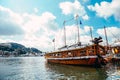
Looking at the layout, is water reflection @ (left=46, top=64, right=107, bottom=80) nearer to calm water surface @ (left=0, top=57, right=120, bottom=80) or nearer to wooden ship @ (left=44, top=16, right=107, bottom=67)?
calm water surface @ (left=0, top=57, right=120, bottom=80)

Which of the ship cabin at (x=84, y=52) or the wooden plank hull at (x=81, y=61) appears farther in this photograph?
the ship cabin at (x=84, y=52)

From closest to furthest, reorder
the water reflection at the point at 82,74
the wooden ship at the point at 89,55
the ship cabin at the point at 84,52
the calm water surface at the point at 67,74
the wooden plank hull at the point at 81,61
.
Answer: the water reflection at the point at 82,74 → the calm water surface at the point at 67,74 → the wooden plank hull at the point at 81,61 → the wooden ship at the point at 89,55 → the ship cabin at the point at 84,52

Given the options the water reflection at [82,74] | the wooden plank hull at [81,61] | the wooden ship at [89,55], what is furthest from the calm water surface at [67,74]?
the wooden ship at [89,55]

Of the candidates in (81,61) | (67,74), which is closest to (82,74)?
(67,74)

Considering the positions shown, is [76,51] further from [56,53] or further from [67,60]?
[56,53]

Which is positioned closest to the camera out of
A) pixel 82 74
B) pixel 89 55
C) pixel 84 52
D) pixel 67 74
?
pixel 82 74

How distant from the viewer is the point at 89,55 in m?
36.7

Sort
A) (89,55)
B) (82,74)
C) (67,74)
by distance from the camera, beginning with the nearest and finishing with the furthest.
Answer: (82,74) < (67,74) < (89,55)

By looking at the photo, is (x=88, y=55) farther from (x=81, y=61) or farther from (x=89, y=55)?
(x=81, y=61)

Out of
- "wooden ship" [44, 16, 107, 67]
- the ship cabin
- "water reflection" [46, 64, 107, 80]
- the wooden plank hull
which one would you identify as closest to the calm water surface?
"water reflection" [46, 64, 107, 80]

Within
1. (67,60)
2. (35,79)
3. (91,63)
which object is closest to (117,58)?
(91,63)

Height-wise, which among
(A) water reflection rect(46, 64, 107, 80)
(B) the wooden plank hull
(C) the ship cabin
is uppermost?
(C) the ship cabin

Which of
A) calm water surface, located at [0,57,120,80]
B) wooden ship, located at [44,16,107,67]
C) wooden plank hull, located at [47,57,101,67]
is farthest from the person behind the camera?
wooden ship, located at [44,16,107,67]

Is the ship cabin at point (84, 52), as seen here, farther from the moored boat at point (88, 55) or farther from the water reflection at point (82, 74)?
the water reflection at point (82, 74)
